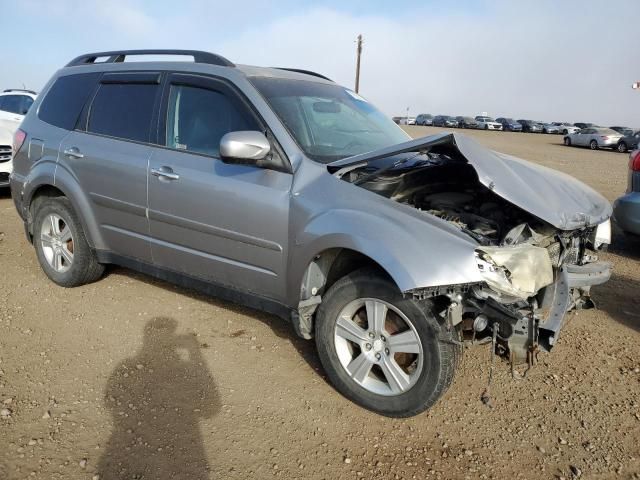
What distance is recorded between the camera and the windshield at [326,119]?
11.0 feet

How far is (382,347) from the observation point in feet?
9.33

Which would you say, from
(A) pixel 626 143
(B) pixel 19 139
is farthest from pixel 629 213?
(A) pixel 626 143

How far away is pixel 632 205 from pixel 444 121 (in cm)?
5360

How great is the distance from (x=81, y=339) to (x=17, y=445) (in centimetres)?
118

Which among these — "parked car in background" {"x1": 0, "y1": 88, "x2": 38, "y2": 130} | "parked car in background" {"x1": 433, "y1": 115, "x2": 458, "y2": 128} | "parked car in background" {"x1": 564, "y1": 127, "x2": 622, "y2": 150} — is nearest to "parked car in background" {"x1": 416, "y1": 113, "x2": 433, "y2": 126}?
"parked car in background" {"x1": 433, "y1": 115, "x2": 458, "y2": 128}

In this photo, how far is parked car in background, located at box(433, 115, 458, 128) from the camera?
5449 cm

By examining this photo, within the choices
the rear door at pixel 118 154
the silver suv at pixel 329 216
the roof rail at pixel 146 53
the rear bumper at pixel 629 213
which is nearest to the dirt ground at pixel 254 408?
the silver suv at pixel 329 216

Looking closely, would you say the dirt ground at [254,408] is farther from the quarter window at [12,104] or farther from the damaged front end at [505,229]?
the quarter window at [12,104]

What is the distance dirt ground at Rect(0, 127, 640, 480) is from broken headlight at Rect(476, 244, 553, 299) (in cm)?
83

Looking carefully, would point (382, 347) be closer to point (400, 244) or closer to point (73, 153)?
point (400, 244)

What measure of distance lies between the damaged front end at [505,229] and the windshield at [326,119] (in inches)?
13.1

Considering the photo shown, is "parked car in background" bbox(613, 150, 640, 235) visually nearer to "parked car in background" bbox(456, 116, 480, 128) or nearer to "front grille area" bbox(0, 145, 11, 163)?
"front grille area" bbox(0, 145, 11, 163)

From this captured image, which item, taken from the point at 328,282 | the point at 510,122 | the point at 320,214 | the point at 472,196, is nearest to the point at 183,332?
the point at 328,282

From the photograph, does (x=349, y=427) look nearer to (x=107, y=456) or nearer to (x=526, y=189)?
(x=107, y=456)
